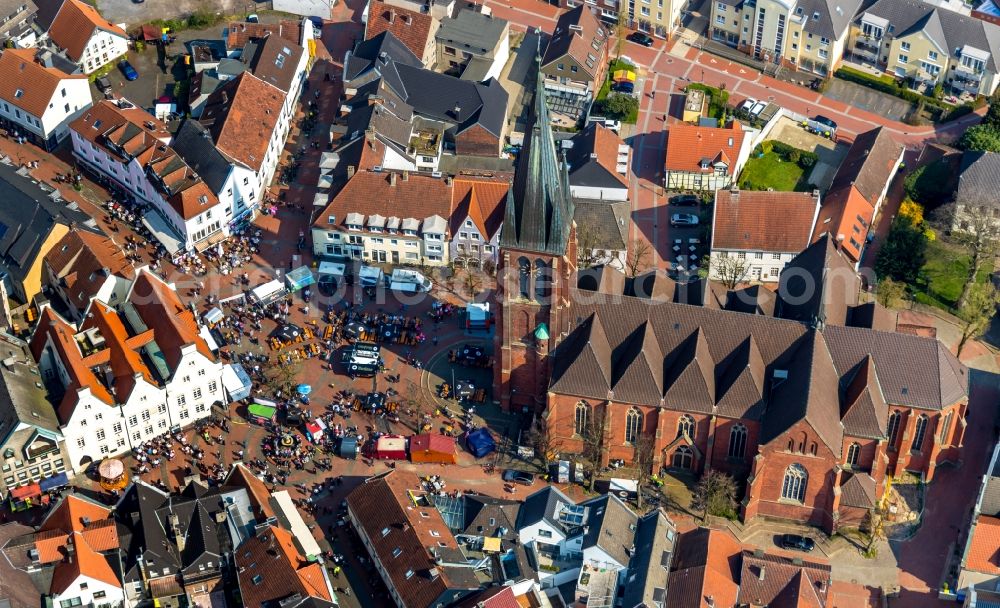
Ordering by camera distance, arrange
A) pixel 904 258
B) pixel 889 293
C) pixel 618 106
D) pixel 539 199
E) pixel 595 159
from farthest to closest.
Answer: pixel 618 106 < pixel 595 159 < pixel 904 258 < pixel 889 293 < pixel 539 199

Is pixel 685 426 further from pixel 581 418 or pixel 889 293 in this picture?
pixel 889 293

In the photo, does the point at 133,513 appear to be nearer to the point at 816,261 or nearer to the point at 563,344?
the point at 563,344

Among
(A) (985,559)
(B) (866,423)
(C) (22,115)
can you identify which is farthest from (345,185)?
(A) (985,559)

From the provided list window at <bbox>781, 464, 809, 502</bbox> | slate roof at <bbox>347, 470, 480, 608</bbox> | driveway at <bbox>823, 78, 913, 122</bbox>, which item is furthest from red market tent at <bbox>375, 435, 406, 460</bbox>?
driveway at <bbox>823, 78, 913, 122</bbox>

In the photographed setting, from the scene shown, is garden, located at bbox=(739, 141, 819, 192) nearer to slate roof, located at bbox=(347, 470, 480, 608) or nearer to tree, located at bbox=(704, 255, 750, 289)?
tree, located at bbox=(704, 255, 750, 289)

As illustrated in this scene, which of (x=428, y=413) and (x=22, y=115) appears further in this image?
(x=22, y=115)

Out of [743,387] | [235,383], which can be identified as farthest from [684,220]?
[235,383]
